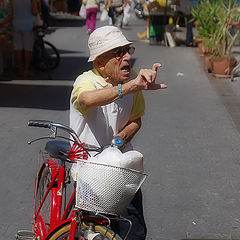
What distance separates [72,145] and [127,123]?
40 cm

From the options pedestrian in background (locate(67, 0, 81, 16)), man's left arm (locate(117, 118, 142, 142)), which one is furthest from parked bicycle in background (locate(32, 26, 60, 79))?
pedestrian in background (locate(67, 0, 81, 16))

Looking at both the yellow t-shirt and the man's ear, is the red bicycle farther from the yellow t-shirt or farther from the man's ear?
the man's ear

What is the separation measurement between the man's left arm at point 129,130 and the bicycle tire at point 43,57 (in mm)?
9038

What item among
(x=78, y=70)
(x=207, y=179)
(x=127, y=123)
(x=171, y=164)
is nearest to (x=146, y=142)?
(x=171, y=164)

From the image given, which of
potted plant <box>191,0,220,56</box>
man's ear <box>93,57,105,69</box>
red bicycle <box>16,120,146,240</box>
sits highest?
man's ear <box>93,57,105,69</box>

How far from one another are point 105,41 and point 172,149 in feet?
13.8

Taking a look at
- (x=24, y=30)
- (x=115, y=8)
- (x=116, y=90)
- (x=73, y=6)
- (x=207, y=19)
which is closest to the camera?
(x=116, y=90)

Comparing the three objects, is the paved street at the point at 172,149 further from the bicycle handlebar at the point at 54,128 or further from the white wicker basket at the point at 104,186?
the white wicker basket at the point at 104,186

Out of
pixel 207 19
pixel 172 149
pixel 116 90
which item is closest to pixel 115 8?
pixel 207 19

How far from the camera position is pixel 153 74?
321cm

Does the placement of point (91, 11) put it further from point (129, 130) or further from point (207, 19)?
point (129, 130)

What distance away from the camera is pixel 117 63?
360 cm

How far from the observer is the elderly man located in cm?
355

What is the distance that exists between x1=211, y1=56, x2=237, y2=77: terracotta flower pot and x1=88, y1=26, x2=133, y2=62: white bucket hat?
32.0ft
